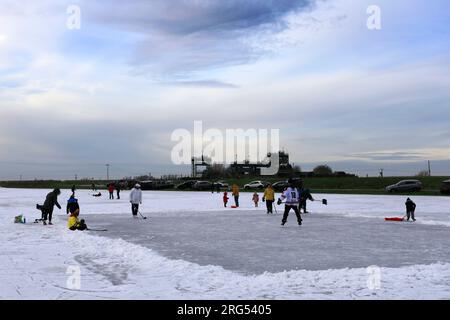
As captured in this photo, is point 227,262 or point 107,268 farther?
point 227,262

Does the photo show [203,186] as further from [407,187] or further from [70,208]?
[70,208]

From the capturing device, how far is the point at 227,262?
9570mm

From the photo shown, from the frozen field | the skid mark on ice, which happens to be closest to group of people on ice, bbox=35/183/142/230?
the frozen field

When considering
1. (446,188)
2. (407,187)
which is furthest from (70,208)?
(407,187)

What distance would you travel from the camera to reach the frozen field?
7.14 metres

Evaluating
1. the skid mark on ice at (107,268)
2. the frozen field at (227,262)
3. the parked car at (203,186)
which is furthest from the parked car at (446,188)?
the skid mark on ice at (107,268)

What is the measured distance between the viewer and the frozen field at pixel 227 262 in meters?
7.14

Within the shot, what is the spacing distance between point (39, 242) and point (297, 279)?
7.84m

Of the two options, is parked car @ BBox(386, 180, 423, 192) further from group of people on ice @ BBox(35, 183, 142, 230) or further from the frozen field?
group of people on ice @ BBox(35, 183, 142, 230)

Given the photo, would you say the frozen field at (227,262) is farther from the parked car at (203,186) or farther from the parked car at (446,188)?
the parked car at (203,186)
